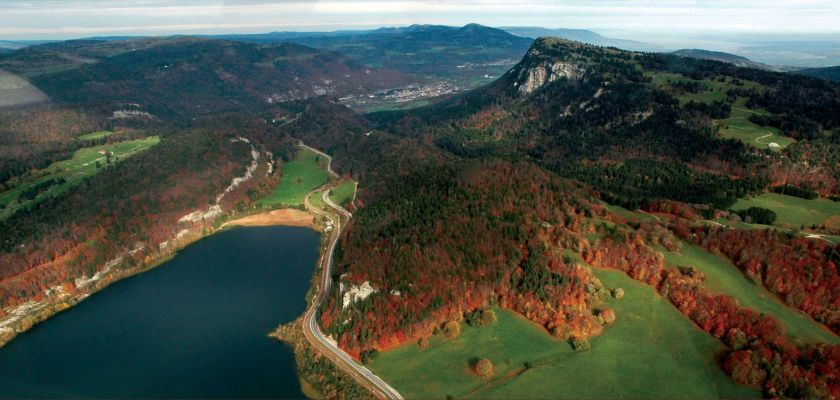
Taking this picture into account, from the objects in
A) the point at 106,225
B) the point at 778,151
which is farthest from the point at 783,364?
the point at 106,225

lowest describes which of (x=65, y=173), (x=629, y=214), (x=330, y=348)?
(x=330, y=348)

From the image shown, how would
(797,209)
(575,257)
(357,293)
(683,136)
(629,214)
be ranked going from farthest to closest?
1. (683,136)
2. (797,209)
3. (629,214)
4. (575,257)
5. (357,293)

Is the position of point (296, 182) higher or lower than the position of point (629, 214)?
lower

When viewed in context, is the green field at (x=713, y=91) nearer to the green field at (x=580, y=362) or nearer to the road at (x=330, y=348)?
the green field at (x=580, y=362)

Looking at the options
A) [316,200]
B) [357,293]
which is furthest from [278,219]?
[357,293]

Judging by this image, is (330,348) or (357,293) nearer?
(330,348)

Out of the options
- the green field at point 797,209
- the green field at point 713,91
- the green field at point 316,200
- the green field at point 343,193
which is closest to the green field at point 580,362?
the green field at point 797,209

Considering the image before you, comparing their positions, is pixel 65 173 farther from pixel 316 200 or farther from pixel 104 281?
pixel 316 200
